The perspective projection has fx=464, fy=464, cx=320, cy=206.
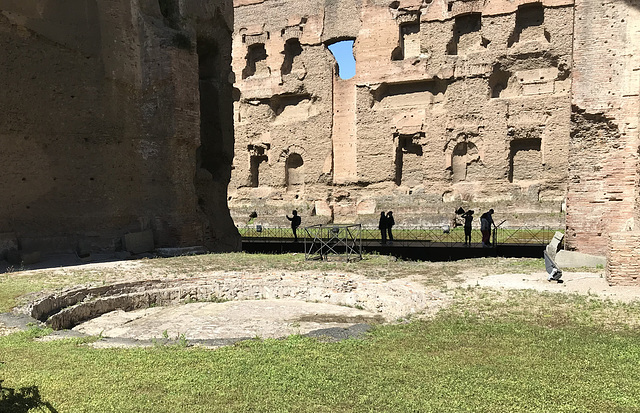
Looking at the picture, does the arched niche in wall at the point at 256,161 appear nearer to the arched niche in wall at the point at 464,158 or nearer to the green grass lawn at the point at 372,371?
the arched niche in wall at the point at 464,158

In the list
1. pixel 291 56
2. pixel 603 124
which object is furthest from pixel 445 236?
pixel 291 56

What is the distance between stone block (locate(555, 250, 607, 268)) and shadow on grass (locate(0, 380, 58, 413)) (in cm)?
917

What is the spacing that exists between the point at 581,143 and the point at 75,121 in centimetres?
1196

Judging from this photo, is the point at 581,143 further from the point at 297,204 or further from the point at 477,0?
the point at 297,204

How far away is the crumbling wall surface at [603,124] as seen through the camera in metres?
9.23

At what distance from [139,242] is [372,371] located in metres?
9.74

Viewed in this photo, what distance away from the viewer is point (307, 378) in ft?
12.4

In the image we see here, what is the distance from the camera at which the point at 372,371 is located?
153 inches

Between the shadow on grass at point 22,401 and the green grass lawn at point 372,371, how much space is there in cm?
3

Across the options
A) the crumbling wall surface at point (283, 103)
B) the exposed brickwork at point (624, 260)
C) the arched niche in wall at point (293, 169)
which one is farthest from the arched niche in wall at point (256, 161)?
the exposed brickwork at point (624, 260)

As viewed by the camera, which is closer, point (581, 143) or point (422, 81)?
point (581, 143)

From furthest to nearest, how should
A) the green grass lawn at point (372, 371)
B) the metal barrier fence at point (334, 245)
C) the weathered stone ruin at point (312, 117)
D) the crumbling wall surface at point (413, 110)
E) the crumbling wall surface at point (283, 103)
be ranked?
the crumbling wall surface at point (283, 103), the crumbling wall surface at point (413, 110), the metal barrier fence at point (334, 245), the weathered stone ruin at point (312, 117), the green grass lawn at point (372, 371)

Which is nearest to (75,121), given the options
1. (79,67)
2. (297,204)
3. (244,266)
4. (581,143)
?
(79,67)

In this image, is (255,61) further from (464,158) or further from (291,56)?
(464,158)
